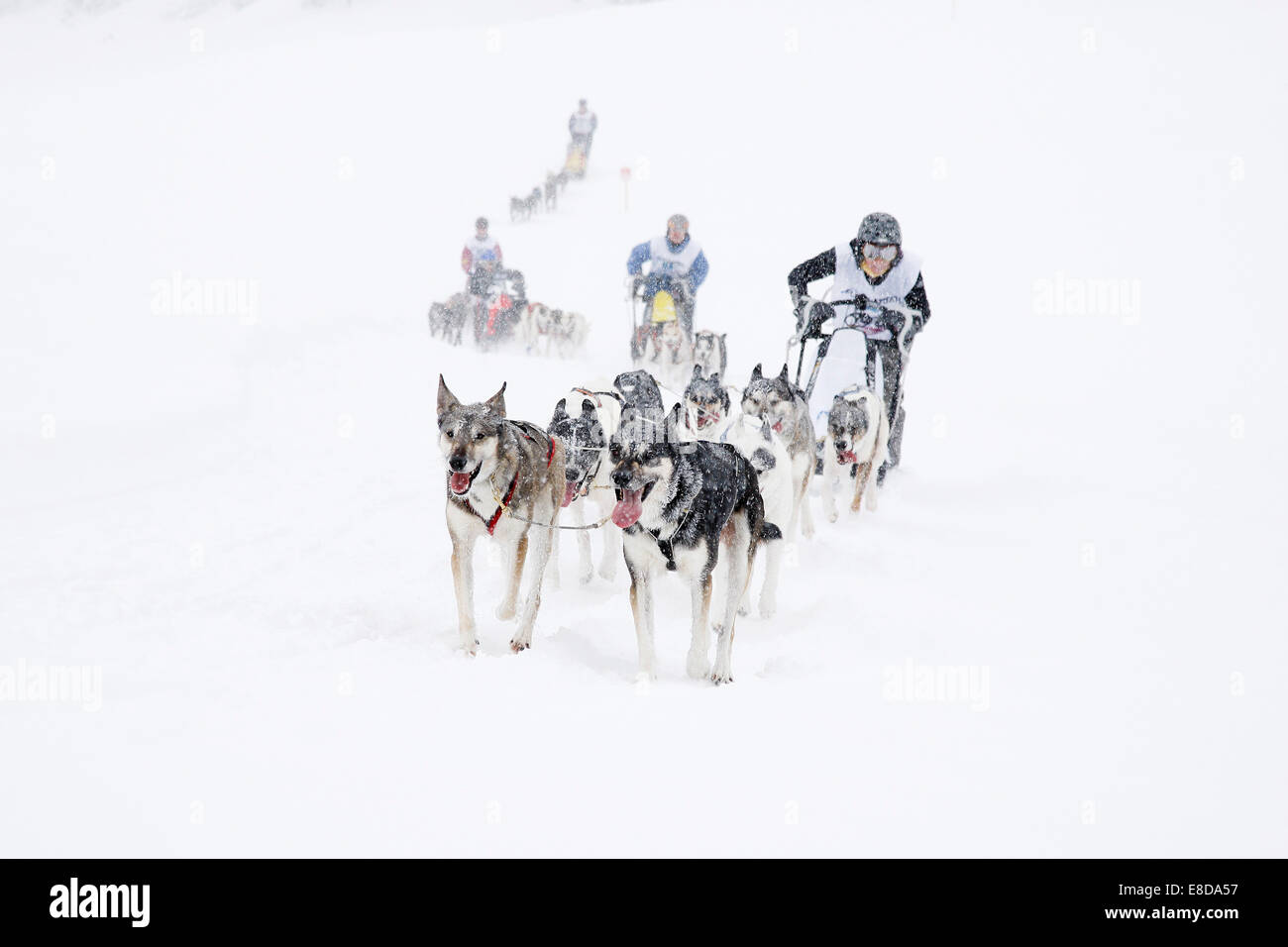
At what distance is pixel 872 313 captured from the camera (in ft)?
20.9

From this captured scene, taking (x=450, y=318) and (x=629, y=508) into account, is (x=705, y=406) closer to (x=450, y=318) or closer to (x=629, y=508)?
(x=629, y=508)

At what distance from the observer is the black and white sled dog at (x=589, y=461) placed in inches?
166

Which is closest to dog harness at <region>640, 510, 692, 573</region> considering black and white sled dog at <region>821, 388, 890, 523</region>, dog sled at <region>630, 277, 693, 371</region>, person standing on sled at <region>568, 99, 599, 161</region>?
black and white sled dog at <region>821, 388, 890, 523</region>

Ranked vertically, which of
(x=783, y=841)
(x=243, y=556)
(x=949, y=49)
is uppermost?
(x=949, y=49)

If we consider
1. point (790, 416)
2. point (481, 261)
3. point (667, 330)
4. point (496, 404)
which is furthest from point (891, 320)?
point (481, 261)

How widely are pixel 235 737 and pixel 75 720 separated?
586mm

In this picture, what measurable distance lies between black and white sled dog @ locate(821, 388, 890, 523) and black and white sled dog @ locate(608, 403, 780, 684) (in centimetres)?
217

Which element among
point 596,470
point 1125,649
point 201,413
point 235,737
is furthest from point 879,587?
point 201,413

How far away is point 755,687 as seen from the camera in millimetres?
3402

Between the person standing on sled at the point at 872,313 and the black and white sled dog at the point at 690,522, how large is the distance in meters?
2.83

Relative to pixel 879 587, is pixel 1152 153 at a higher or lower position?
higher

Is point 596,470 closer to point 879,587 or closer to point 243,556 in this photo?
point 879,587

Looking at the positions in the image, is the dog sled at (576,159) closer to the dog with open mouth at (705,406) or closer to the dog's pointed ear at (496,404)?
the dog with open mouth at (705,406)

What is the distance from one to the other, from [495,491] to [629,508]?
2.32 feet
